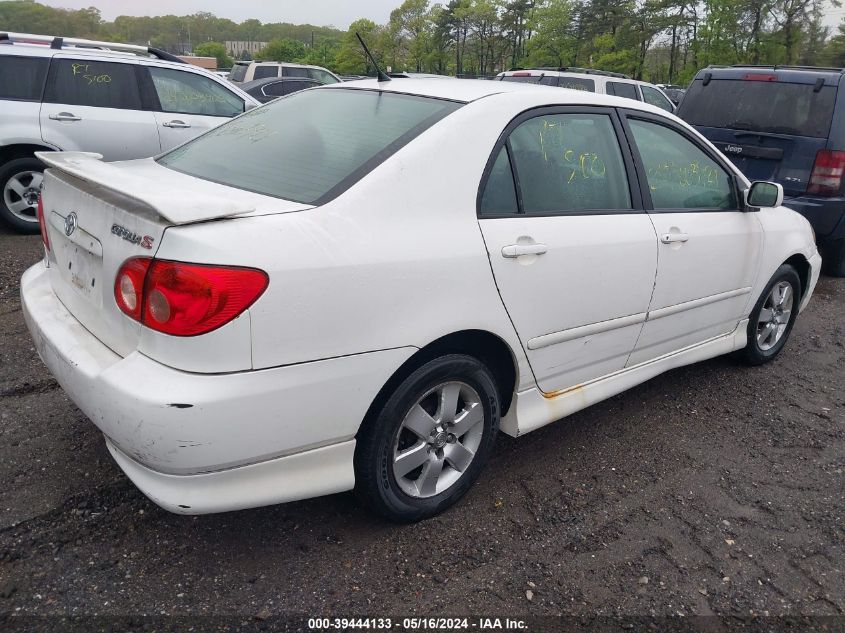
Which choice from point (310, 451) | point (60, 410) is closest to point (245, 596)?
point (310, 451)

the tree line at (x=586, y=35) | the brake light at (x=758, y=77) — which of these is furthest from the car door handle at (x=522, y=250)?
the tree line at (x=586, y=35)

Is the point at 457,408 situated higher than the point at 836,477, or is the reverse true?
the point at 457,408

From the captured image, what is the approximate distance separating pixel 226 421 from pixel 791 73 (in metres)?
6.80

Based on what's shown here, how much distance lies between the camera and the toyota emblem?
8.30 feet

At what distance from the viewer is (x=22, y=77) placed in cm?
643

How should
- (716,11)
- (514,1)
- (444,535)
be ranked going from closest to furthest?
(444,535) < (716,11) < (514,1)

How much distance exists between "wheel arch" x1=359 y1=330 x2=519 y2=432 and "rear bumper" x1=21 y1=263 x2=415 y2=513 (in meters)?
0.09

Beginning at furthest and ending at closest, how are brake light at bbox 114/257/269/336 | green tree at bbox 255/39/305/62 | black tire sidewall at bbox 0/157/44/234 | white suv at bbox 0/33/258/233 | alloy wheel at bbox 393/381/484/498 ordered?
green tree at bbox 255/39/305/62, white suv at bbox 0/33/258/233, black tire sidewall at bbox 0/157/44/234, alloy wheel at bbox 393/381/484/498, brake light at bbox 114/257/269/336

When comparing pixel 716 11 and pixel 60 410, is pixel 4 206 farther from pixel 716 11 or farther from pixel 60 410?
pixel 716 11

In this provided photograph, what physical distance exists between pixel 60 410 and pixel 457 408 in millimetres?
1978

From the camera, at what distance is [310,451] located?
2.30 meters

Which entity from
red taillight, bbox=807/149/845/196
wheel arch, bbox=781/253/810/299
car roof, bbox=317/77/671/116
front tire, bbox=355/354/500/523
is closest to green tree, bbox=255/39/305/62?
red taillight, bbox=807/149/845/196

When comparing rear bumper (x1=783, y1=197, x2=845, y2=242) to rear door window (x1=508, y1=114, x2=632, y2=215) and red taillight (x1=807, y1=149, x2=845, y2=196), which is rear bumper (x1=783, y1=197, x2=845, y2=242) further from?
rear door window (x1=508, y1=114, x2=632, y2=215)

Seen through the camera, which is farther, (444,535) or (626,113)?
(626,113)
